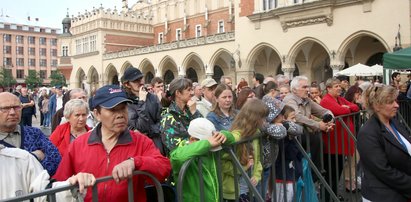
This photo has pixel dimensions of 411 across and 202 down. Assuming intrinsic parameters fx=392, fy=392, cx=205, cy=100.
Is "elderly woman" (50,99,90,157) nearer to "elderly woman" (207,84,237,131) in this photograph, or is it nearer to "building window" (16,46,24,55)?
"elderly woman" (207,84,237,131)

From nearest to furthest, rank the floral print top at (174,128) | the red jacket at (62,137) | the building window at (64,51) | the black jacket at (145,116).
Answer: the floral print top at (174,128)
the red jacket at (62,137)
the black jacket at (145,116)
the building window at (64,51)

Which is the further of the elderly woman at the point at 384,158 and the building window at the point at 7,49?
the building window at the point at 7,49

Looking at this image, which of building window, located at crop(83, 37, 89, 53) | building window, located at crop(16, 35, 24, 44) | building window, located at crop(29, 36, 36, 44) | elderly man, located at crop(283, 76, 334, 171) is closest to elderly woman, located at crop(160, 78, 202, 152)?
elderly man, located at crop(283, 76, 334, 171)

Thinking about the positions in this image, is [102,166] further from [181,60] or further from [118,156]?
[181,60]

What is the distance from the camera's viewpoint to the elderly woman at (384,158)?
125 inches

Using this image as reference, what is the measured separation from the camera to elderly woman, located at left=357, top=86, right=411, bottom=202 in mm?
3188

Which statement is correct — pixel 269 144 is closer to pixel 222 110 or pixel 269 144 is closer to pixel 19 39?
pixel 222 110

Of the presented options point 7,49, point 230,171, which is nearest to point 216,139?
point 230,171

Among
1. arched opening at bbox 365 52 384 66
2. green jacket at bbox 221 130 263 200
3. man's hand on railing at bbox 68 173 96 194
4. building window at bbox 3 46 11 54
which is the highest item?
building window at bbox 3 46 11 54

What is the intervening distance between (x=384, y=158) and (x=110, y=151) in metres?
2.17

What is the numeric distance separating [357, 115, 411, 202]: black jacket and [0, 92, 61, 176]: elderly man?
8.21 feet

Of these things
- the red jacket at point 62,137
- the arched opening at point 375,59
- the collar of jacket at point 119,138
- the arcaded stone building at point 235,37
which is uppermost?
the arcaded stone building at point 235,37

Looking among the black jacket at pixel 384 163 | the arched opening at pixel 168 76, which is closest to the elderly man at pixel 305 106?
the black jacket at pixel 384 163

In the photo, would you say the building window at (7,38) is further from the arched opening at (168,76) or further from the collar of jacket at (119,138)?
the collar of jacket at (119,138)
